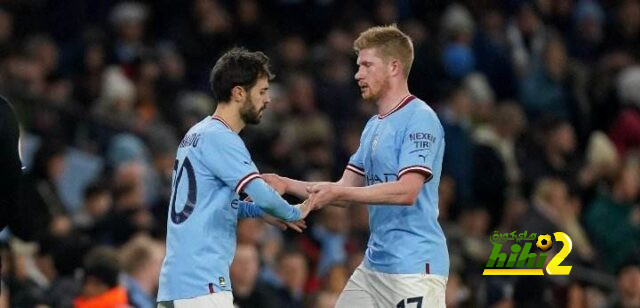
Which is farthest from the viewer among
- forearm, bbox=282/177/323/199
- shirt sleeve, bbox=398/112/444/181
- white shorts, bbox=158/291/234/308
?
forearm, bbox=282/177/323/199

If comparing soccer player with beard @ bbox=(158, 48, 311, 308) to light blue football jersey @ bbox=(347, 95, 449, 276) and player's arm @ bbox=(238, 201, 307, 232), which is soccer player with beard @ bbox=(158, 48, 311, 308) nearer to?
player's arm @ bbox=(238, 201, 307, 232)

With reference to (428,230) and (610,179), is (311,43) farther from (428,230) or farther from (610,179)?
(428,230)

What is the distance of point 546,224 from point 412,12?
16.4 ft

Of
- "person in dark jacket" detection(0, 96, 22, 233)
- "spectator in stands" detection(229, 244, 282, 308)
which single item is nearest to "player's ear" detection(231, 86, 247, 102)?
"person in dark jacket" detection(0, 96, 22, 233)

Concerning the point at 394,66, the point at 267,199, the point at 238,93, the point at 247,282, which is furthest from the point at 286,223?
the point at 247,282

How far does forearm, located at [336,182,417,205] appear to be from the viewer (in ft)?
24.4

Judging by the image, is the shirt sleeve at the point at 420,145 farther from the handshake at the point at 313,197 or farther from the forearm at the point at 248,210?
the forearm at the point at 248,210

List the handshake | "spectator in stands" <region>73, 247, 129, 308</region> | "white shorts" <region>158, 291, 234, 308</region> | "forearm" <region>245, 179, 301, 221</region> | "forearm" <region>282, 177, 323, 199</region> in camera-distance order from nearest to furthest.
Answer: "white shorts" <region>158, 291, 234, 308</region> < "forearm" <region>245, 179, 301, 221</region> < the handshake < "forearm" <region>282, 177, 323, 199</region> < "spectator in stands" <region>73, 247, 129, 308</region>

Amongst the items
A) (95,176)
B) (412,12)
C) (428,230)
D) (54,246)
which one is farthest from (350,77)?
(428,230)

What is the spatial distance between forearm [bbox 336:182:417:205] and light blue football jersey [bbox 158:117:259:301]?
492 millimetres

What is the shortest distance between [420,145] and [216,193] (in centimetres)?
107

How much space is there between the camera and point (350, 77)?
15.7m

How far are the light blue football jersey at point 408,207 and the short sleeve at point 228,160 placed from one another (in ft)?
2.64

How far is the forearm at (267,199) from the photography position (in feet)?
23.7
